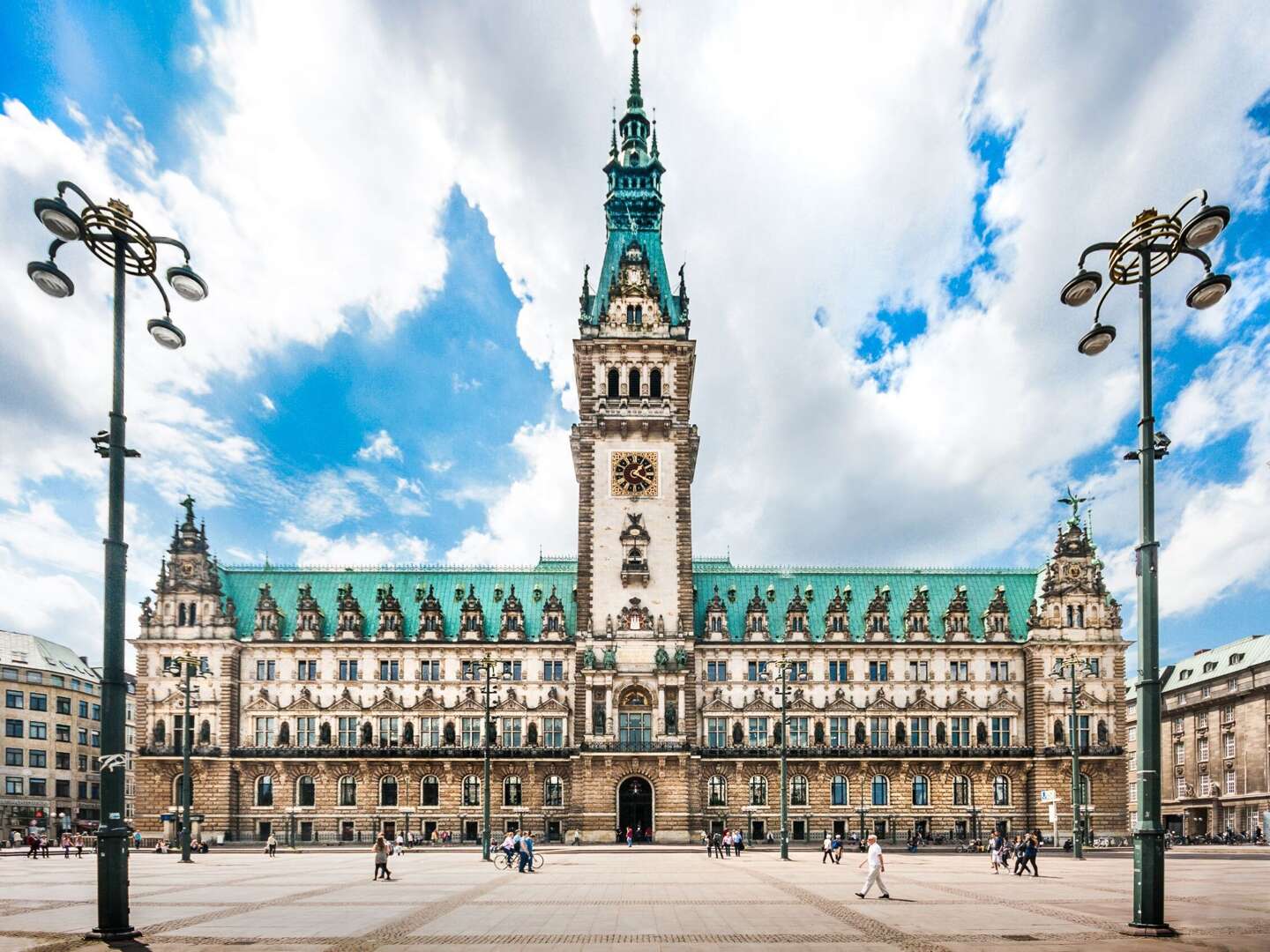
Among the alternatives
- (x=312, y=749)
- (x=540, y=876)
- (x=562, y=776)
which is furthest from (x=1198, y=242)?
(x=312, y=749)

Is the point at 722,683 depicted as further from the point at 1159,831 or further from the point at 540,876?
the point at 1159,831

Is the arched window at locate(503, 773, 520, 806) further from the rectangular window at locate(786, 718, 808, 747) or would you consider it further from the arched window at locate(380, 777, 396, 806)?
the rectangular window at locate(786, 718, 808, 747)

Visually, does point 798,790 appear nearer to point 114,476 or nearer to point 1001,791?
point 1001,791

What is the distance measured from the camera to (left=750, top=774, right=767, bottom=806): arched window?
97.4 metres

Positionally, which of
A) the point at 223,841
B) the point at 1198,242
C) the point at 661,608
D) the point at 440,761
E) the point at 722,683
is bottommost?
the point at 223,841

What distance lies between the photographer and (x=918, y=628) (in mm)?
102000

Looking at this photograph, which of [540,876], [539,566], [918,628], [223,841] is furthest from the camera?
[539,566]

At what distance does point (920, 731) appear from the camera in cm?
10000

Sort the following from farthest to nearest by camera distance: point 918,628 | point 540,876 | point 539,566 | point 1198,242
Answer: point 539,566 < point 918,628 < point 540,876 < point 1198,242

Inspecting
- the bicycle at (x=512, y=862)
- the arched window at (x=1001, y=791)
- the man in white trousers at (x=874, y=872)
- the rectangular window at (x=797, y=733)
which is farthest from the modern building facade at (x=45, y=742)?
the man in white trousers at (x=874, y=872)

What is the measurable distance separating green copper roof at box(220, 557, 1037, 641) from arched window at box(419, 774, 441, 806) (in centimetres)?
1309

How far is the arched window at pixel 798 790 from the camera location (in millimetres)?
97644

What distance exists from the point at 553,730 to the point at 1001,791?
133 ft

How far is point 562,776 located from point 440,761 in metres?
11.0
